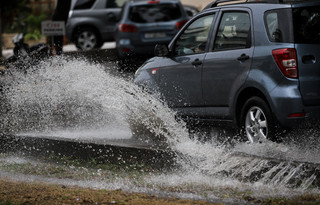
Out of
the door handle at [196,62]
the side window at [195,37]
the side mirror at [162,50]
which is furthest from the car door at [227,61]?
the side mirror at [162,50]

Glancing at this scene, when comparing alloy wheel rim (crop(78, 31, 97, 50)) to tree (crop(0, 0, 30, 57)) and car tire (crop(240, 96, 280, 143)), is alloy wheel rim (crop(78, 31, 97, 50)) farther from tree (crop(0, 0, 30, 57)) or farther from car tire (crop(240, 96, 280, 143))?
car tire (crop(240, 96, 280, 143))

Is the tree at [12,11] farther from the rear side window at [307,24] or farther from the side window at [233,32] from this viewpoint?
the rear side window at [307,24]

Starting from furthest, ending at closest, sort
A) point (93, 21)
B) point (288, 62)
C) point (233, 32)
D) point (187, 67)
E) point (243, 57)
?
point (93, 21) < point (187, 67) < point (233, 32) < point (243, 57) < point (288, 62)

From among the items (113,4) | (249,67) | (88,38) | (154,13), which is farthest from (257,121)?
(88,38)

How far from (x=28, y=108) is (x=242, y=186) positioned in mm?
5173

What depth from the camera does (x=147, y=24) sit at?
67.8ft

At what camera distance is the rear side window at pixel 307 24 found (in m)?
8.29

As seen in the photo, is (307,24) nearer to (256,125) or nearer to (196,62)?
(256,125)

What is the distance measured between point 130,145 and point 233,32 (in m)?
1.83

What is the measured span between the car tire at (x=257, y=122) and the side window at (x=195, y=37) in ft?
4.20

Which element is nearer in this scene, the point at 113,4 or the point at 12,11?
the point at 113,4

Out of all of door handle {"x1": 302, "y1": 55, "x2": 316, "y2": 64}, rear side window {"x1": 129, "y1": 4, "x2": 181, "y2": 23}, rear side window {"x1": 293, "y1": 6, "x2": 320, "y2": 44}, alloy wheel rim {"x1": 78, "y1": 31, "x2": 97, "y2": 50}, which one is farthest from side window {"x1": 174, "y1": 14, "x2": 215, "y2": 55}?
alloy wheel rim {"x1": 78, "y1": 31, "x2": 97, "y2": 50}

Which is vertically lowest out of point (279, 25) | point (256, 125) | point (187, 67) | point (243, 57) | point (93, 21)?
point (93, 21)

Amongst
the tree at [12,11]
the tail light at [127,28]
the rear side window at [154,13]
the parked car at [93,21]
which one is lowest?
the tree at [12,11]
